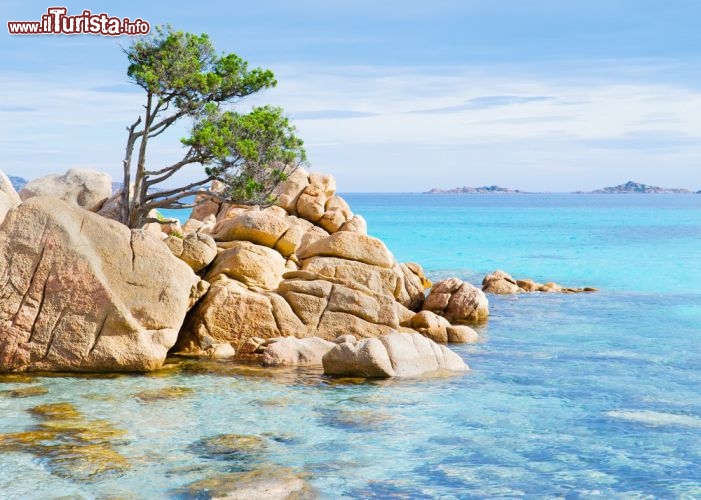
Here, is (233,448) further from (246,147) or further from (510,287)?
(510,287)

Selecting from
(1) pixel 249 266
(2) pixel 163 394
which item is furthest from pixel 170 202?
(2) pixel 163 394

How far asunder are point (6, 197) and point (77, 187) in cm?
1368

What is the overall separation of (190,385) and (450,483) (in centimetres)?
750

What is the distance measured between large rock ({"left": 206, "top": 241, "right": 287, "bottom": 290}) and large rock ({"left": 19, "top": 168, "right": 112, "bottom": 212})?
14.0m

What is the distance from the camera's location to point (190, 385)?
60.3 ft

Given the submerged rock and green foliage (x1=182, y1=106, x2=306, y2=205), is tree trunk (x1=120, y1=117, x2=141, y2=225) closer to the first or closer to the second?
green foliage (x1=182, y1=106, x2=306, y2=205)

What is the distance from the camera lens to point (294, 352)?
20625 millimetres

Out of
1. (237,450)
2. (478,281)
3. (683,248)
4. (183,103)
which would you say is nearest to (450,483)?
(237,450)

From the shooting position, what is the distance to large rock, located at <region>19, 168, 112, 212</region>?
35.3 m

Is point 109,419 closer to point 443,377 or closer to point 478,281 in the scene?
point 443,377

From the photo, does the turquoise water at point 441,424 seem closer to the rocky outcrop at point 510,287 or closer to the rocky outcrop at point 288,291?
the rocky outcrop at point 288,291

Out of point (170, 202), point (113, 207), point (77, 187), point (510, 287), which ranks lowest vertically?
point (510, 287)

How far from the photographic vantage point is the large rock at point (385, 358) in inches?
757

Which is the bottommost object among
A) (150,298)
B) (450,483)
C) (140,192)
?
(450,483)
